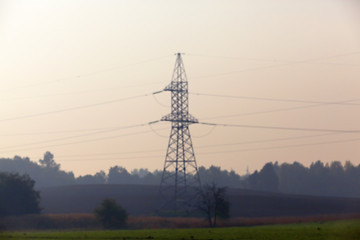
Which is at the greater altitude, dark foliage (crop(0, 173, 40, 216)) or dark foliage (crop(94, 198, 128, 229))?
dark foliage (crop(0, 173, 40, 216))

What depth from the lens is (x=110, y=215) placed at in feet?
283

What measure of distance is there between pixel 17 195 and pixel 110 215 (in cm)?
2403

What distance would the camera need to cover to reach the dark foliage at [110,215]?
3378 inches

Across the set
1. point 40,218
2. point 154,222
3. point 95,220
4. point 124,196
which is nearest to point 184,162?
point 154,222

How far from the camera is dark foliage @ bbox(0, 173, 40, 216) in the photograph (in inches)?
3959

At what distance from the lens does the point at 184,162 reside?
→ 8281 centimetres

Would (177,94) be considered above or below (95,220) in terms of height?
above

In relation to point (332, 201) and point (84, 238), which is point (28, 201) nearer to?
point (84, 238)

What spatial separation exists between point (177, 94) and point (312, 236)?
35.3 metres

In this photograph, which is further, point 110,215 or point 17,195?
point 17,195

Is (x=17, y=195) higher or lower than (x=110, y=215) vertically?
higher

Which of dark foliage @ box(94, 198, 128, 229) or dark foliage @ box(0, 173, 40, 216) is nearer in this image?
dark foliage @ box(94, 198, 128, 229)

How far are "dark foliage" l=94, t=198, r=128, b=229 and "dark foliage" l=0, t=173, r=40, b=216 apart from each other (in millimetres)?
20798

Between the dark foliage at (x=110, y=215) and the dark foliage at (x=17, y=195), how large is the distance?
20.8m
